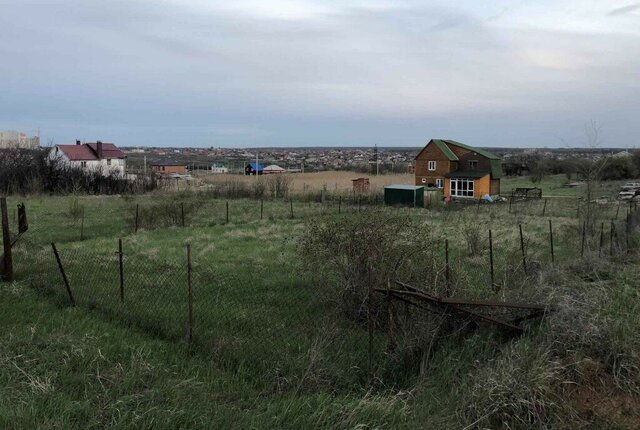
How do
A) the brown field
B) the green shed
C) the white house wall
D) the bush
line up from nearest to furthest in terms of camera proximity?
1. the bush
2. the green shed
3. the brown field
4. the white house wall

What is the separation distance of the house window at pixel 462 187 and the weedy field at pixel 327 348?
1702 inches

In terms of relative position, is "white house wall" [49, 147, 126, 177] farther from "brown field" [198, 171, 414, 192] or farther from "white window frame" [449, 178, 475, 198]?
"white window frame" [449, 178, 475, 198]

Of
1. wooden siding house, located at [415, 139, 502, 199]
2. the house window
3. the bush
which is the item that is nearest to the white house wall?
wooden siding house, located at [415, 139, 502, 199]

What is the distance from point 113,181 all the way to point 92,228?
1282 inches

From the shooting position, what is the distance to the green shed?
39344mm

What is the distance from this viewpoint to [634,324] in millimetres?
4992

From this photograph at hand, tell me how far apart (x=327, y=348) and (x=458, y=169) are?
52187 mm

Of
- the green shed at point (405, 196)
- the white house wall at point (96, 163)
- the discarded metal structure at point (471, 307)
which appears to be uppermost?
the white house wall at point (96, 163)

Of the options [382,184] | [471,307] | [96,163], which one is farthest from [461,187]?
[471,307]

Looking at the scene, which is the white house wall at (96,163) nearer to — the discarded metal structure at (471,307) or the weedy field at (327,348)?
the weedy field at (327,348)

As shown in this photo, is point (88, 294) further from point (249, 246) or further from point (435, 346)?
point (249, 246)

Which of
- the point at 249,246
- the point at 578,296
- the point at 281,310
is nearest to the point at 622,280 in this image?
the point at 578,296

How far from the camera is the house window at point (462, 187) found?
174 feet

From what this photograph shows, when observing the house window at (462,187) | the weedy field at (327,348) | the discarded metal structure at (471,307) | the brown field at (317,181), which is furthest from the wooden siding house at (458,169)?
the discarded metal structure at (471,307)
